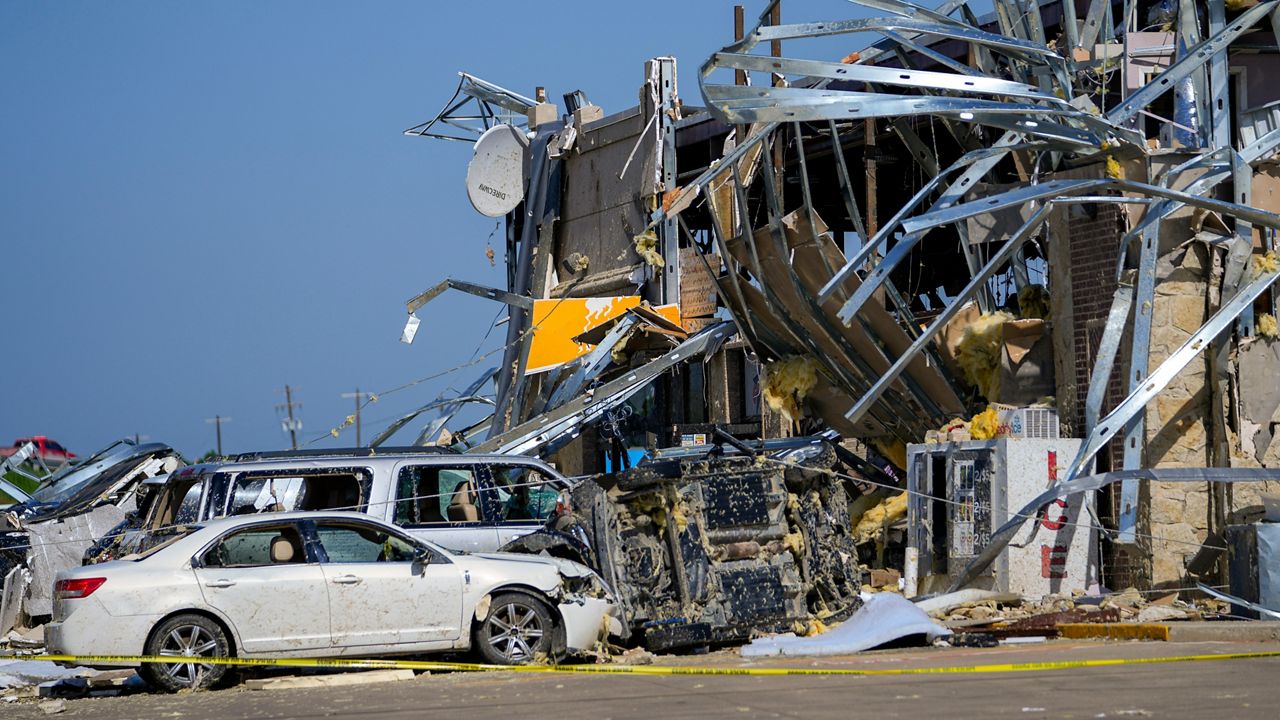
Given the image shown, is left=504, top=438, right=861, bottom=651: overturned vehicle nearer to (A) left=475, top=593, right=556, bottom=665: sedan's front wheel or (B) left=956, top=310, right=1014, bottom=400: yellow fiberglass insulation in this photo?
(A) left=475, top=593, right=556, bottom=665: sedan's front wheel

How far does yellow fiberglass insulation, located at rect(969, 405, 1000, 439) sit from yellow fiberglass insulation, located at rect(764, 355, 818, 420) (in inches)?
168

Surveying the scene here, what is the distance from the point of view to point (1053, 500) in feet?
45.6

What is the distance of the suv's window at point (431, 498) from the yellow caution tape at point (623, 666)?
5.94ft

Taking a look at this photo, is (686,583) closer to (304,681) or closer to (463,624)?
(463,624)

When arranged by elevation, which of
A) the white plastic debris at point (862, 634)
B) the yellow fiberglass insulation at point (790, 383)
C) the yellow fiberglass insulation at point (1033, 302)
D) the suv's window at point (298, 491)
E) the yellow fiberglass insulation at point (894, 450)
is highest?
the yellow fiberglass insulation at point (1033, 302)

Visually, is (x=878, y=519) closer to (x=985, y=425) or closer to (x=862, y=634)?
(x=985, y=425)

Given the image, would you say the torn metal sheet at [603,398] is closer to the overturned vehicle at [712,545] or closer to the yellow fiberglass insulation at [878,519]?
the yellow fiberglass insulation at [878,519]

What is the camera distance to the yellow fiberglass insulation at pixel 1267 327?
14641mm

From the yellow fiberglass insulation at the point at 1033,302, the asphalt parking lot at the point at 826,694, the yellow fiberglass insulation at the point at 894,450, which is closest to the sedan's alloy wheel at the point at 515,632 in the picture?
the asphalt parking lot at the point at 826,694

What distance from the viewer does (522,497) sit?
1425 cm

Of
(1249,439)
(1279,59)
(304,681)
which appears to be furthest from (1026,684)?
(1279,59)

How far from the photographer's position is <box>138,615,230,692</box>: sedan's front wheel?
440 inches

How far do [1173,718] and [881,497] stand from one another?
10.3 metres

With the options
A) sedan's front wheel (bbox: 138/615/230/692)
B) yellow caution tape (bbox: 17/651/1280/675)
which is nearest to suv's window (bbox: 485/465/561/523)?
yellow caution tape (bbox: 17/651/1280/675)
